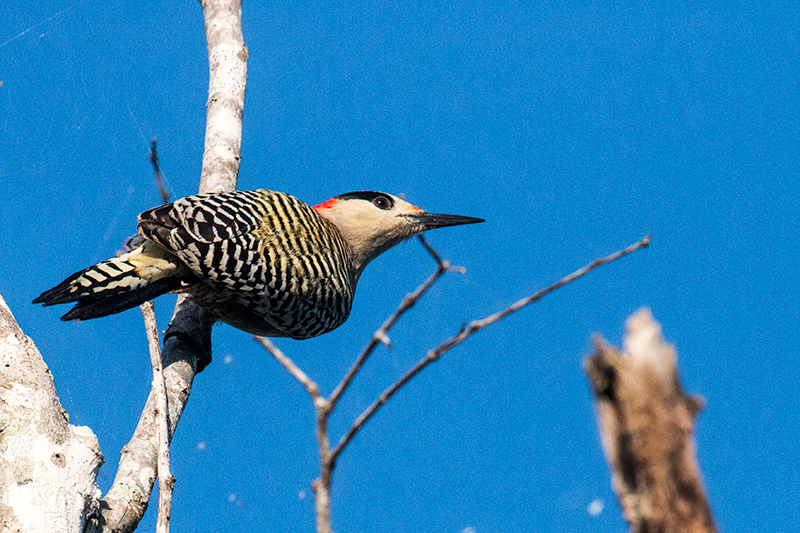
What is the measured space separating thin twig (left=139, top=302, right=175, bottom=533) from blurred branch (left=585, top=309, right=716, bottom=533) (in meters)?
1.96

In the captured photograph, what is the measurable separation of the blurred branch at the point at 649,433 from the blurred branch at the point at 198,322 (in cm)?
255

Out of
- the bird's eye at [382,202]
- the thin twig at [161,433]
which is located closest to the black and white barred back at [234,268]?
the thin twig at [161,433]

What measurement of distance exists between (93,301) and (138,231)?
50 centimetres

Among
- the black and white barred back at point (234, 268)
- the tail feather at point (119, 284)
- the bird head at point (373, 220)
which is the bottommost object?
the tail feather at point (119, 284)

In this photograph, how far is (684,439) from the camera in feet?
3.28

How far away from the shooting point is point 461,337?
1380 mm

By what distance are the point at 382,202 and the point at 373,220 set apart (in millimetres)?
165

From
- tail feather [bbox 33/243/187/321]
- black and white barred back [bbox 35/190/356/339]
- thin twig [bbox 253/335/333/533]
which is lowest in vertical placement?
thin twig [bbox 253/335/333/533]

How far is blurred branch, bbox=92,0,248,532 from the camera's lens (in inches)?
127

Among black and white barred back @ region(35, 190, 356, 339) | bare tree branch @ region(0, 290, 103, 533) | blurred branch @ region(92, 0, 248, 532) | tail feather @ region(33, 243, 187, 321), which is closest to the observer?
bare tree branch @ region(0, 290, 103, 533)

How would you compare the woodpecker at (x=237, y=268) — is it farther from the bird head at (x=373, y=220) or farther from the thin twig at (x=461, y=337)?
the thin twig at (x=461, y=337)

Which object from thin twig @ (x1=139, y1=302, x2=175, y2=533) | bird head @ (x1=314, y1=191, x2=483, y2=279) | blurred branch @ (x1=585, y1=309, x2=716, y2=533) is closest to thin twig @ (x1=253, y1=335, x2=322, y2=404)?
blurred branch @ (x1=585, y1=309, x2=716, y2=533)

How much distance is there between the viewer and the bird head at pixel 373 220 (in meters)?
5.80

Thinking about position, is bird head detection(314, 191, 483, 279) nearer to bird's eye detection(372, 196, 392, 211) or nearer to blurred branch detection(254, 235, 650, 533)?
bird's eye detection(372, 196, 392, 211)
